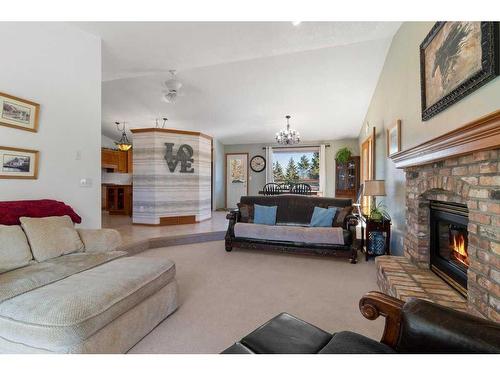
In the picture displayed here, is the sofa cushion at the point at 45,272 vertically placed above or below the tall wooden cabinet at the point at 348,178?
below

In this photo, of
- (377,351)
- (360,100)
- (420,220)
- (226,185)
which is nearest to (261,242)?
(420,220)

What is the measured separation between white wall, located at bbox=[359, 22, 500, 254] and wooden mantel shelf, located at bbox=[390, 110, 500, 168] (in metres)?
0.23

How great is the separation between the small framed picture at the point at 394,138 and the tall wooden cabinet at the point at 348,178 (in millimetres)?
3830

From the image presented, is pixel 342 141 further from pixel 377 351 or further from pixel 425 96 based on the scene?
pixel 377 351

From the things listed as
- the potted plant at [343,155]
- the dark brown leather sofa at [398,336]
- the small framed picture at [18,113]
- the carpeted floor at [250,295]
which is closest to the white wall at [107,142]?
the carpeted floor at [250,295]

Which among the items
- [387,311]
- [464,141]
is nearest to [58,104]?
[387,311]

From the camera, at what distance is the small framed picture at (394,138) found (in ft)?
11.0

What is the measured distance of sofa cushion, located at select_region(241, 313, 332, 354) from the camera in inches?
41.0

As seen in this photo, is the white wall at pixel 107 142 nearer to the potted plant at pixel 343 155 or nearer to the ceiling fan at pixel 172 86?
the ceiling fan at pixel 172 86

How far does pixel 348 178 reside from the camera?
7801 mm

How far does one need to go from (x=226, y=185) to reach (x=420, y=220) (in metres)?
7.02

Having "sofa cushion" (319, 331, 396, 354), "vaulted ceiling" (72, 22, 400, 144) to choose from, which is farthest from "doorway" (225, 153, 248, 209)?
"sofa cushion" (319, 331, 396, 354)

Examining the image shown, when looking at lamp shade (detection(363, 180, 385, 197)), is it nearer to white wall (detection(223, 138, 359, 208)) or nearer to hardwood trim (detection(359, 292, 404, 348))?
hardwood trim (detection(359, 292, 404, 348))

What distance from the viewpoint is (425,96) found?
2.48 meters
